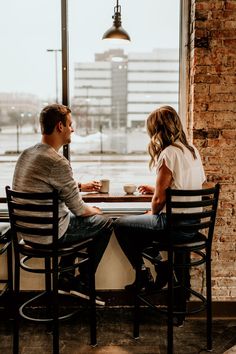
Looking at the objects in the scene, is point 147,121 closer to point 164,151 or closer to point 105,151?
point 164,151

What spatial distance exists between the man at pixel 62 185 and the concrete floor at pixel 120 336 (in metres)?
0.33

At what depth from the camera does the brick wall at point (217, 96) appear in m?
3.06

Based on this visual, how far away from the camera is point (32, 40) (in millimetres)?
3604

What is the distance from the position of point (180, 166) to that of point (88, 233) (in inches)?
27.6

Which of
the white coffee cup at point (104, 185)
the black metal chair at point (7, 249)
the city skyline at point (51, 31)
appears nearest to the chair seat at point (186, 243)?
the white coffee cup at point (104, 185)

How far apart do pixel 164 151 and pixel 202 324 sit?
1.38 m

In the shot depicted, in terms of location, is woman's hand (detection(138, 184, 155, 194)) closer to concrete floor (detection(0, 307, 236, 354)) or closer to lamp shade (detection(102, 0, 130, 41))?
concrete floor (detection(0, 307, 236, 354))

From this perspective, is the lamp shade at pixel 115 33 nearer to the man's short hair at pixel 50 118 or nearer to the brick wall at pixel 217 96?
the brick wall at pixel 217 96

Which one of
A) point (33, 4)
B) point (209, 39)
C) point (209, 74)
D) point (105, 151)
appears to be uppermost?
point (33, 4)

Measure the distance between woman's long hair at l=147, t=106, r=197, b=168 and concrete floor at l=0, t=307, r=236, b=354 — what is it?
3.88 ft

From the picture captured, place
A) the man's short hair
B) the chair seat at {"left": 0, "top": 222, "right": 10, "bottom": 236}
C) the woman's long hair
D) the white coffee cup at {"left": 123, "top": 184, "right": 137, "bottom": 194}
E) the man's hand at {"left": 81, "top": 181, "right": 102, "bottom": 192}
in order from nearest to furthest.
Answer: the man's short hair
the woman's long hair
the chair seat at {"left": 0, "top": 222, "right": 10, "bottom": 236}
the white coffee cup at {"left": 123, "top": 184, "right": 137, "bottom": 194}
the man's hand at {"left": 81, "top": 181, "right": 102, "bottom": 192}

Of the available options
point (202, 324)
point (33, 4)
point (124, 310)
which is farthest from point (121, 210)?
point (33, 4)

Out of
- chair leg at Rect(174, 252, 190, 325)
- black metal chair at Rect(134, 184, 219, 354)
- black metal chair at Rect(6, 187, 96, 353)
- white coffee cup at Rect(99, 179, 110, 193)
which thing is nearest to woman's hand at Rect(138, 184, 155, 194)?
white coffee cup at Rect(99, 179, 110, 193)

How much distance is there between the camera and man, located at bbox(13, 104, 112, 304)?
247 cm
